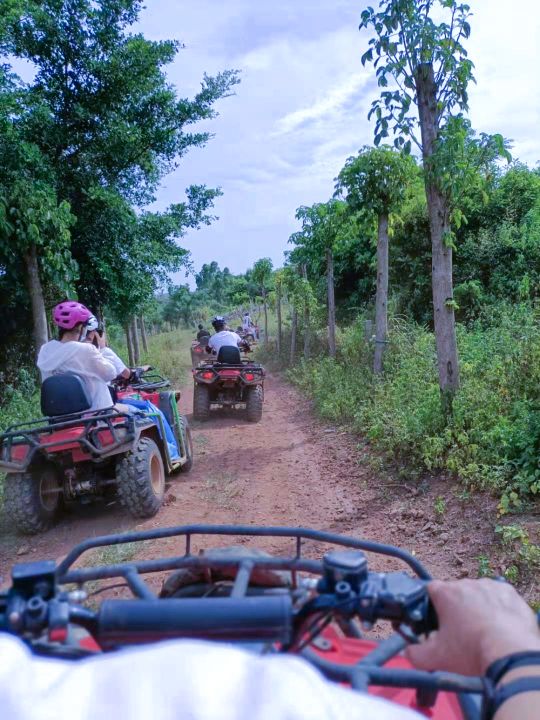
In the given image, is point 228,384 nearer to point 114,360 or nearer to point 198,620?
point 114,360

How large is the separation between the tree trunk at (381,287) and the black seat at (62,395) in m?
5.49

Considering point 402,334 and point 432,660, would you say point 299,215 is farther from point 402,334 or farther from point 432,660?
point 432,660

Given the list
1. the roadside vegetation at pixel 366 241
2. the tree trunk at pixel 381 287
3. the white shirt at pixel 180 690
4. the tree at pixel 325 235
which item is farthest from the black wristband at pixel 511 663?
the tree at pixel 325 235

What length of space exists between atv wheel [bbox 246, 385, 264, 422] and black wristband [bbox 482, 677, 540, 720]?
840 cm

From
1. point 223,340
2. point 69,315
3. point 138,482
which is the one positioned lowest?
point 138,482

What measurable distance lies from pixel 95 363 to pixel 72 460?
831 millimetres

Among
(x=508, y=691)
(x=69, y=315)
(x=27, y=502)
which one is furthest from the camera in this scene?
(x=69, y=315)

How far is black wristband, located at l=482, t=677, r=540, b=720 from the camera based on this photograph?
34.4 inches

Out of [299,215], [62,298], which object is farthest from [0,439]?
[299,215]

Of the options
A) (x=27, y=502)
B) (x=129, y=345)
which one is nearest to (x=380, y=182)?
(x=27, y=502)

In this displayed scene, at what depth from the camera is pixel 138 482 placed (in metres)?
4.65

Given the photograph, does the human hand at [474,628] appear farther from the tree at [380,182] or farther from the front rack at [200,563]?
the tree at [380,182]

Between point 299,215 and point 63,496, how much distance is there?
29.8ft

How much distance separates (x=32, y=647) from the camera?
1.04 meters
